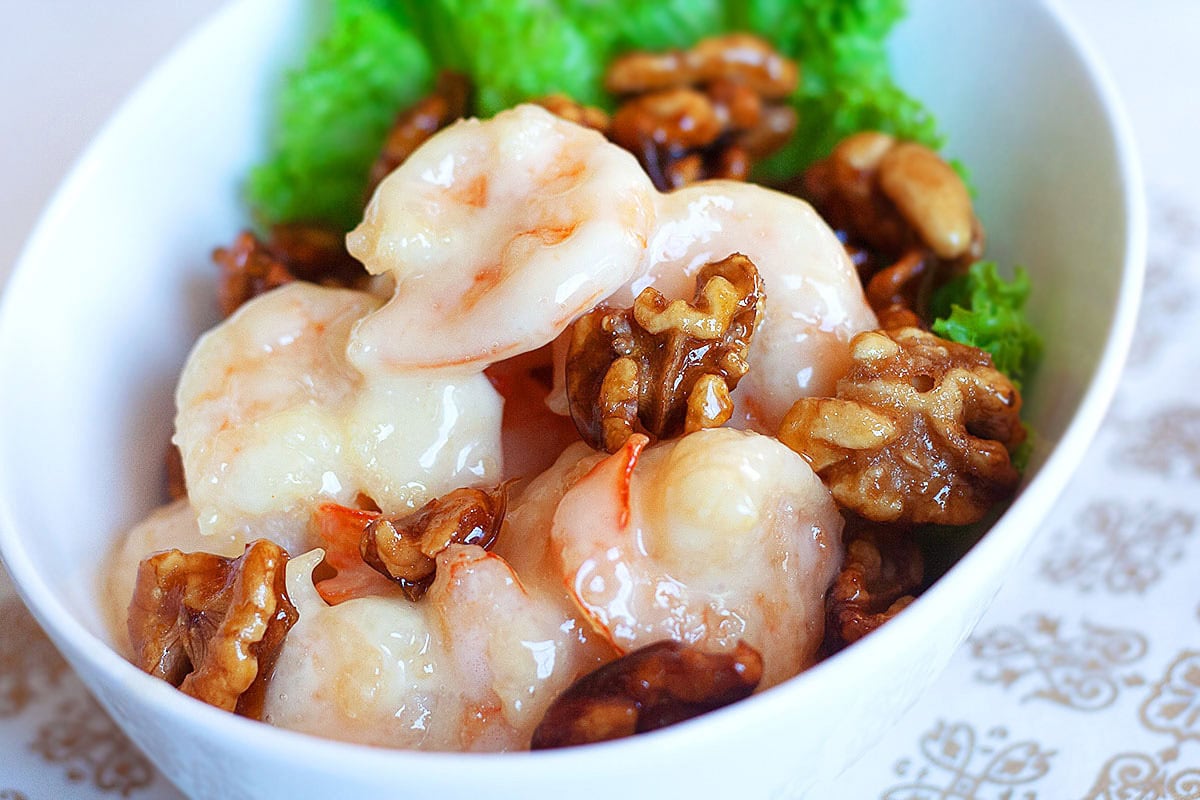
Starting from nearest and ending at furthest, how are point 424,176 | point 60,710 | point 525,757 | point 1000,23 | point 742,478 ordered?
point 525,757 → point 742,478 → point 424,176 → point 60,710 → point 1000,23

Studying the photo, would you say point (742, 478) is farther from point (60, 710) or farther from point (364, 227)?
point (60, 710)

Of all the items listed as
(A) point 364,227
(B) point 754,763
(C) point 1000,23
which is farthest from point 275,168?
(B) point 754,763

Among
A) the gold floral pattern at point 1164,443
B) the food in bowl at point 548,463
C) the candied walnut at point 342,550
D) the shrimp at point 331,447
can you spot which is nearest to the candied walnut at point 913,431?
the food in bowl at point 548,463

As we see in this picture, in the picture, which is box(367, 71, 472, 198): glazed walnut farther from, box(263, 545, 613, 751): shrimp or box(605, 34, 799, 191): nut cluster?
box(263, 545, 613, 751): shrimp

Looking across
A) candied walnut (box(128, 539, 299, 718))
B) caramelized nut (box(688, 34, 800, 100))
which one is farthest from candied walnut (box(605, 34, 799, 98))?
candied walnut (box(128, 539, 299, 718))

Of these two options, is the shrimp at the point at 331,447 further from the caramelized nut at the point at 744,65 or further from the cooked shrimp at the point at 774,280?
the caramelized nut at the point at 744,65

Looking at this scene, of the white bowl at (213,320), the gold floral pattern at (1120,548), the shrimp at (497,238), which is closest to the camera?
the white bowl at (213,320)

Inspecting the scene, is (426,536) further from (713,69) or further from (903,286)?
(713,69)
